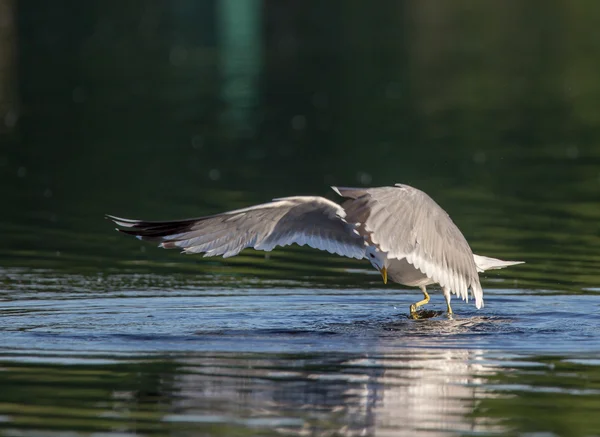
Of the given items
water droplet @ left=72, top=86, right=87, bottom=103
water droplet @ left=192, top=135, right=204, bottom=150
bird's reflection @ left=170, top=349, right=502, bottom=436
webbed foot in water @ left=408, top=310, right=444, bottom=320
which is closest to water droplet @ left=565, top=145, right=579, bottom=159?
water droplet @ left=192, top=135, right=204, bottom=150

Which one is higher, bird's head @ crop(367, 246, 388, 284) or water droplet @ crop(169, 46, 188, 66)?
water droplet @ crop(169, 46, 188, 66)

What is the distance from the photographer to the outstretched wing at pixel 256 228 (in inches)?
454

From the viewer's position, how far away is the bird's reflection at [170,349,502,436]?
8.31 metres

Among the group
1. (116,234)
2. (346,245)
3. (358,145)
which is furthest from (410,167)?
(346,245)

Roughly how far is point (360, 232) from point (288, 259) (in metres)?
4.39

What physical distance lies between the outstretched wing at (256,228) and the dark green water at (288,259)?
2.23 feet

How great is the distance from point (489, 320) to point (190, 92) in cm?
2658

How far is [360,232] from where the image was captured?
11.2m

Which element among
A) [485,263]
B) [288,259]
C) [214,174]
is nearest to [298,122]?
[214,174]

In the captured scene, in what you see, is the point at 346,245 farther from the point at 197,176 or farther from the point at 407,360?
the point at 197,176

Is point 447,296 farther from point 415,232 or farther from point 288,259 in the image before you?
point 288,259

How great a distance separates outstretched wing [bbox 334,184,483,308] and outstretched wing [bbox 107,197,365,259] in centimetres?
35

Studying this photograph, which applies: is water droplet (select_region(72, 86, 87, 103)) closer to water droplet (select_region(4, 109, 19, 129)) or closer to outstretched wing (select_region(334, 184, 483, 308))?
water droplet (select_region(4, 109, 19, 129))

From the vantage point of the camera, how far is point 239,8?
71750mm
